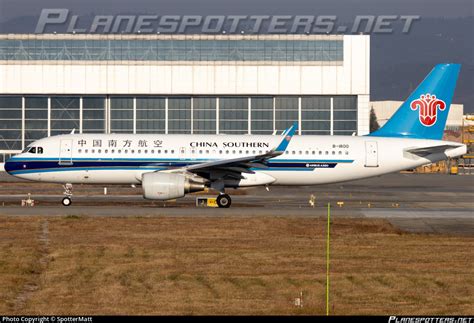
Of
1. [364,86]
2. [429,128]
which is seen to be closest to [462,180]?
[364,86]

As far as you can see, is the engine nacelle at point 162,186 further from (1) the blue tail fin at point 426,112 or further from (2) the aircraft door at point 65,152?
(1) the blue tail fin at point 426,112

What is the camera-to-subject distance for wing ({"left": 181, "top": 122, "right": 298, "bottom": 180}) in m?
42.3

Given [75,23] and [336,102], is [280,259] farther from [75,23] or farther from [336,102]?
[75,23]

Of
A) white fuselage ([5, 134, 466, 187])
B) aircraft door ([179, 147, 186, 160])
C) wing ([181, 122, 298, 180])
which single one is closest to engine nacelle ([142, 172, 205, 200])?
wing ([181, 122, 298, 180])

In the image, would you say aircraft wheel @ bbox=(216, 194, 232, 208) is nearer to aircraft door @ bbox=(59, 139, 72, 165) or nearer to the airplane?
the airplane

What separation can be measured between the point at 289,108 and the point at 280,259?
61.6 meters

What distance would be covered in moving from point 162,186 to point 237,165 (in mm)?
4078

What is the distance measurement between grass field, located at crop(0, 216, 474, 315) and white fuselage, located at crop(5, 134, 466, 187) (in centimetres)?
769

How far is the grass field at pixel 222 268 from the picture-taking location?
20.6 metres

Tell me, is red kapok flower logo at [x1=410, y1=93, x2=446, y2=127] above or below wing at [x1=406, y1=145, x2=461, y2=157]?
above

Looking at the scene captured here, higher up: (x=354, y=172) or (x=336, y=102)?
(x=336, y=102)

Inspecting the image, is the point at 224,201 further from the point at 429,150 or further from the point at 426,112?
the point at 426,112

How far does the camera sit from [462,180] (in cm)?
7694

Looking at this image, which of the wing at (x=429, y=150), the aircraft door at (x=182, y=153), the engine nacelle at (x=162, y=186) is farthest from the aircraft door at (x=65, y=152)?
the wing at (x=429, y=150)
